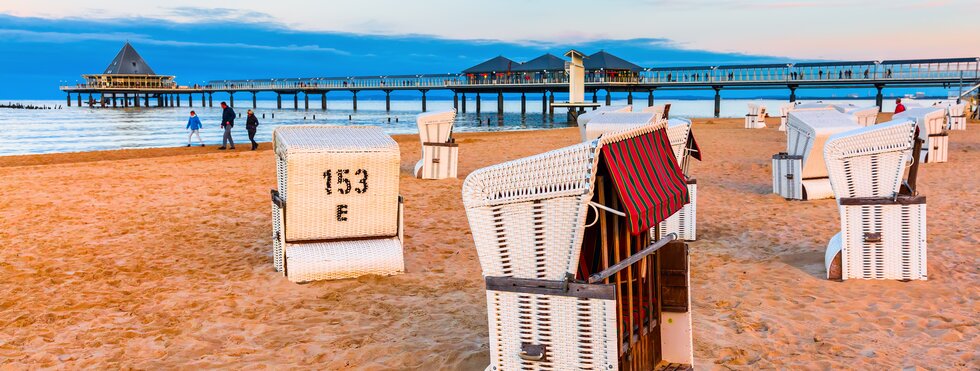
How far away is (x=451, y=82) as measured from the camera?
233ft

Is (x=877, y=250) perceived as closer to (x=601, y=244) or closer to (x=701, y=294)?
(x=701, y=294)

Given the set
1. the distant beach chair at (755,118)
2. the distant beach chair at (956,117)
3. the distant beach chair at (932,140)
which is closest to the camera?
the distant beach chair at (932,140)

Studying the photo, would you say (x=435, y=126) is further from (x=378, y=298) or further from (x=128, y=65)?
(x=128, y=65)

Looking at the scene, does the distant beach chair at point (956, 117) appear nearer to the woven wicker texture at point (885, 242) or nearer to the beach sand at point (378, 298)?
the beach sand at point (378, 298)

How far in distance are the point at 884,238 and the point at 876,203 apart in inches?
10.1

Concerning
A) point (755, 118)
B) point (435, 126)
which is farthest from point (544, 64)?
point (435, 126)

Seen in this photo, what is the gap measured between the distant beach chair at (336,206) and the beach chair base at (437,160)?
5946 mm

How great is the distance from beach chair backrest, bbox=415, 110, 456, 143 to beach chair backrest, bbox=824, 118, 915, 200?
23.4 feet

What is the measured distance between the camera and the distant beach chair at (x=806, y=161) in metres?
9.00

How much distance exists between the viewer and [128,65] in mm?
90750

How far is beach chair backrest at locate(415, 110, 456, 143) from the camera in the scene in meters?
11.7

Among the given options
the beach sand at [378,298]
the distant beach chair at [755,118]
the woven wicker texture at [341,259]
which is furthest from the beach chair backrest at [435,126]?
the distant beach chair at [755,118]

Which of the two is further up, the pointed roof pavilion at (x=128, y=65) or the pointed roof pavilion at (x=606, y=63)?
the pointed roof pavilion at (x=128, y=65)

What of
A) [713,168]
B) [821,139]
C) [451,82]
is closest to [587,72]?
[451,82]
